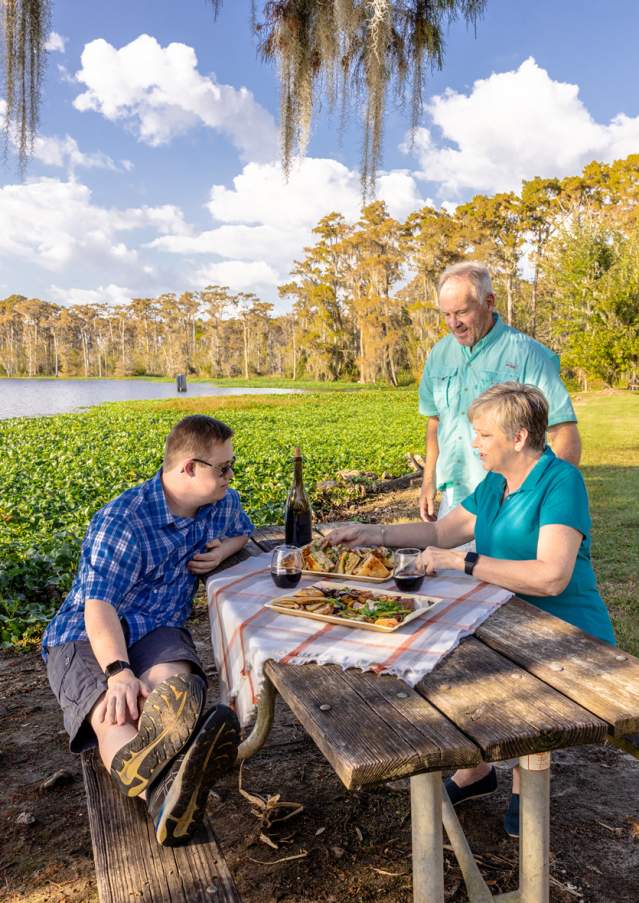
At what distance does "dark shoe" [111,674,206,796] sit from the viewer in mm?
1570

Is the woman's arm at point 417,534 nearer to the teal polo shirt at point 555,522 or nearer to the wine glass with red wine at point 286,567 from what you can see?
the teal polo shirt at point 555,522

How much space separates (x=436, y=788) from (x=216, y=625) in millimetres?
873

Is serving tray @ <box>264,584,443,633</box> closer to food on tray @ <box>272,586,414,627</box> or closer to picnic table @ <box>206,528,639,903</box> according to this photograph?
food on tray @ <box>272,586,414,627</box>

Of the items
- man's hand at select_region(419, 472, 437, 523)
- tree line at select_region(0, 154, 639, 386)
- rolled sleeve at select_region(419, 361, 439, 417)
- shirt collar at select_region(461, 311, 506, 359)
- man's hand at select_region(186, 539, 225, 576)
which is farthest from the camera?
tree line at select_region(0, 154, 639, 386)

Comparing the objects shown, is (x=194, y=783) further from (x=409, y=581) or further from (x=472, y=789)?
(x=472, y=789)

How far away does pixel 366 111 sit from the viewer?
8.96ft

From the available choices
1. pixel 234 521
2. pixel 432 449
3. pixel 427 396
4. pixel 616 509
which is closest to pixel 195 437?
pixel 234 521

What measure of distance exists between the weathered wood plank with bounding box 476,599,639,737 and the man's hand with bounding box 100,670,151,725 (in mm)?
916

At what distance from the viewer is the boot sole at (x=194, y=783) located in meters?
1.51

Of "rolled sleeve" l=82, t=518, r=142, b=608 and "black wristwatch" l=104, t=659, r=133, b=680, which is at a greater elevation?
"rolled sleeve" l=82, t=518, r=142, b=608

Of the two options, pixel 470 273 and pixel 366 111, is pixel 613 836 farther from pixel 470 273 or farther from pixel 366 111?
pixel 366 111

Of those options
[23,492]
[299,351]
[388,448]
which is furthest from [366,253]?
[23,492]

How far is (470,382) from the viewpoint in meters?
3.25

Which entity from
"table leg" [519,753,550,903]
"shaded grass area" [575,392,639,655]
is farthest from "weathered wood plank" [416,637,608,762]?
"shaded grass area" [575,392,639,655]
